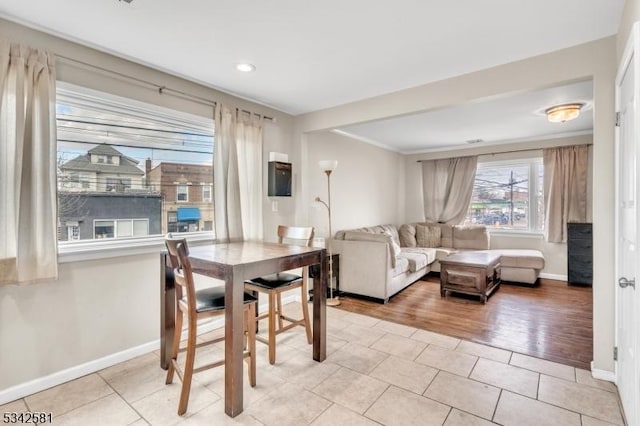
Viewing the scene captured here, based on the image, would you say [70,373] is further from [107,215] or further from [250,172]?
[250,172]

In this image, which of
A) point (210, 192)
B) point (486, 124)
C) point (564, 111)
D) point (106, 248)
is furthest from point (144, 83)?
point (564, 111)

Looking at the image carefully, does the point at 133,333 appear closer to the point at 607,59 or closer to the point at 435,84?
the point at 435,84

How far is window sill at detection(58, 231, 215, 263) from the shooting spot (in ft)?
7.28

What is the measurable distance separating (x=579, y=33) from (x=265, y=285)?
9.32ft

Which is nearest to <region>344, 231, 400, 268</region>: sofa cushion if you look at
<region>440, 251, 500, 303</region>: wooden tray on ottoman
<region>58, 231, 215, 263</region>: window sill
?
<region>440, 251, 500, 303</region>: wooden tray on ottoman

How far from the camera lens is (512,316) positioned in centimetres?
A: 348

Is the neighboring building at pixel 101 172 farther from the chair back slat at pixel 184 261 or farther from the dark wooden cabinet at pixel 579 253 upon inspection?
the dark wooden cabinet at pixel 579 253

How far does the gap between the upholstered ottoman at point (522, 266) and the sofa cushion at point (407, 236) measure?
151cm

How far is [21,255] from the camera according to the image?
1965mm

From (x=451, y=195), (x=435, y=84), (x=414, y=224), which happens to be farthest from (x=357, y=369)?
(x=451, y=195)

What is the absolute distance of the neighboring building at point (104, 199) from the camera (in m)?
2.30

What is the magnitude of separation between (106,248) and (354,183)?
12.3ft

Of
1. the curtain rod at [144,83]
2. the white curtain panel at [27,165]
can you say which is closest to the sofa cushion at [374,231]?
the curtain rod at [144,83]

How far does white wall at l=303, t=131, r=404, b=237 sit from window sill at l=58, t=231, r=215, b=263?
78.9 inches
